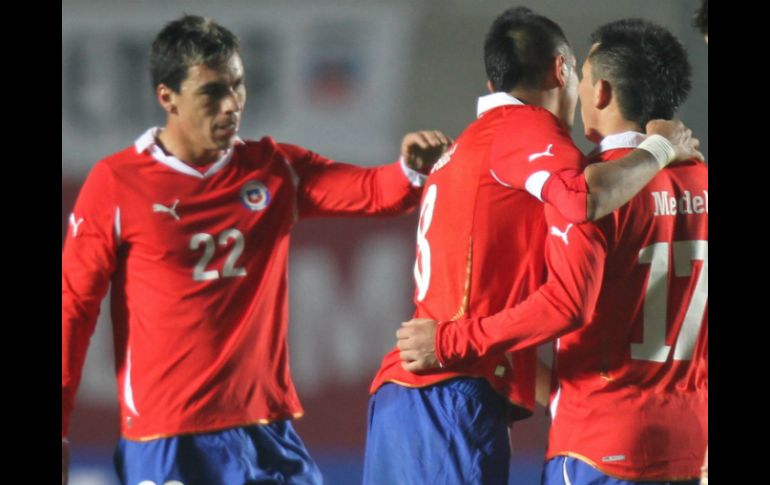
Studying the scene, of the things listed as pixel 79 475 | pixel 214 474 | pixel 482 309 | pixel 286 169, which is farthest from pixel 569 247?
pixel 79 475

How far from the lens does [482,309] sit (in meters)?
2.56

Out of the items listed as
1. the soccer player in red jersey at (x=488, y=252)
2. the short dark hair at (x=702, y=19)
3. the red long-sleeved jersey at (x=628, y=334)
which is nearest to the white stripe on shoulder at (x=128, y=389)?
the soccer player in red jersey at (x=488, y=252)

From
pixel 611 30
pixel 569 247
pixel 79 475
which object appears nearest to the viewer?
pixel 569 247

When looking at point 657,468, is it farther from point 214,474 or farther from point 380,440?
point 214,474

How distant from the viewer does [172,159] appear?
3.04 metres

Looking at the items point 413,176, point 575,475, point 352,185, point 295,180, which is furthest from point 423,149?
point 575,475

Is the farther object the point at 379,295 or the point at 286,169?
the point at 379,295

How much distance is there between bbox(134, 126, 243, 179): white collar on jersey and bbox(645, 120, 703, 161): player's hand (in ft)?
3.84

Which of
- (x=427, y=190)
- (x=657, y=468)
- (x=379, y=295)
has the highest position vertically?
(x=427, y=190)

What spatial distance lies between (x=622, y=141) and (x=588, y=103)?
6.3 inches

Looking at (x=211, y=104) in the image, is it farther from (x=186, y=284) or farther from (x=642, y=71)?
(x=642, y=71)

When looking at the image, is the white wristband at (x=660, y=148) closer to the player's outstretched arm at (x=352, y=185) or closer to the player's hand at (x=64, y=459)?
the player's outstretched arm at (x=352, y=185)

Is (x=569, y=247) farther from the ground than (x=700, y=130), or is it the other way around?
(x=700, y=130)

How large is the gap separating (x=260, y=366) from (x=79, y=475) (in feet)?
3.08
